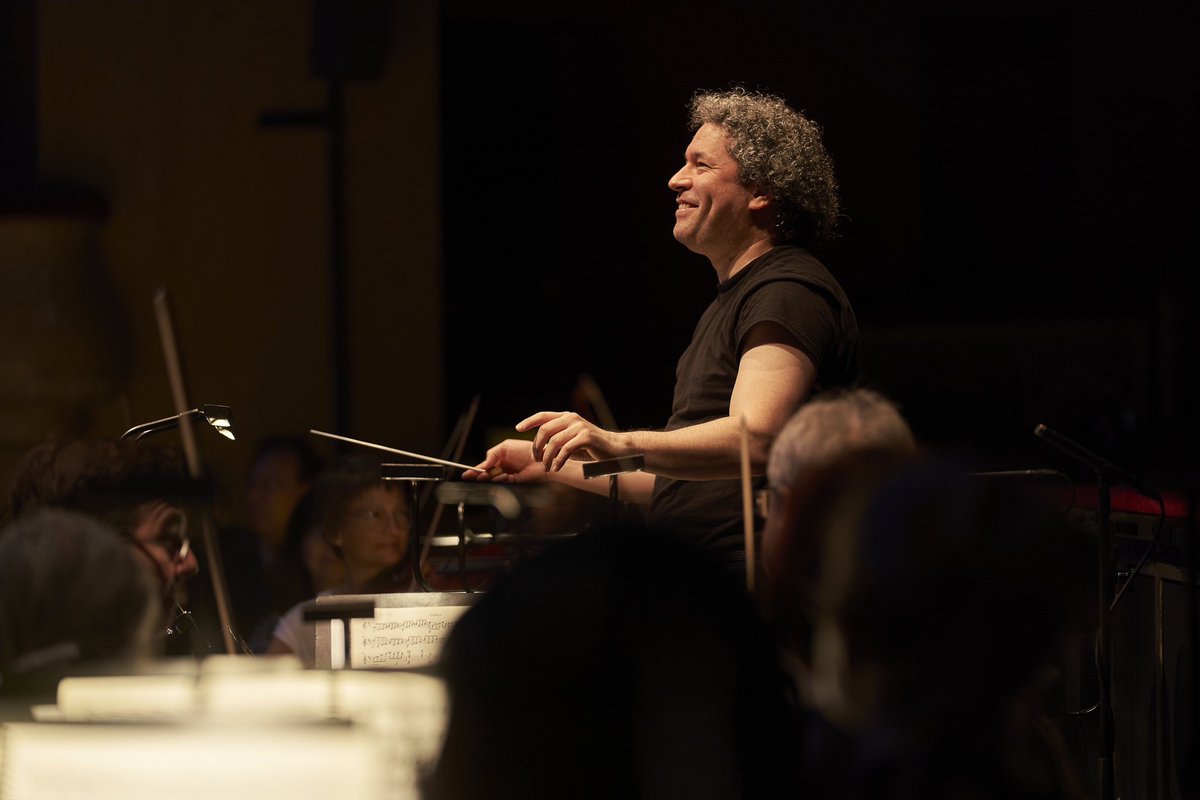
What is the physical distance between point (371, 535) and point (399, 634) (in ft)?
5.42

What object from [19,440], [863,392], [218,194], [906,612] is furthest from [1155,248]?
[906,612]

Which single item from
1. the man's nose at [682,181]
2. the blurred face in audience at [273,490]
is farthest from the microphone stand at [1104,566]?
the blurred face in audience at [273,490]

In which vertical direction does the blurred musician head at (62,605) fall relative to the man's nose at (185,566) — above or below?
above

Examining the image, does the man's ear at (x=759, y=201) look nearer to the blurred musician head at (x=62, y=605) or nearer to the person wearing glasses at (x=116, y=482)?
the person wearing glasses at (x=116, y=482)

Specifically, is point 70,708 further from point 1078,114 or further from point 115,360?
point 1078,114

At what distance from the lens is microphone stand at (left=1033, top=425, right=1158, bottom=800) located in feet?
9.61

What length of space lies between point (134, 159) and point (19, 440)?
1147 millimetres

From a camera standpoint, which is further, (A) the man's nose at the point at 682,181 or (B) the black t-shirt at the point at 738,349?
(A) the man's nose at the point at 682,181

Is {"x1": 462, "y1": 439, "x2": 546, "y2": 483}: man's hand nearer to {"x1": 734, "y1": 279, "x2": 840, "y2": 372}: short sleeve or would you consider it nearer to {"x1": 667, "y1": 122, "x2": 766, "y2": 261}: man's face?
{"x1": 734, "y1": 279, "x2": 840, "y2": 372}: short sleeve

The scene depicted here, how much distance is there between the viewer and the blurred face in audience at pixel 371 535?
12.1 ft

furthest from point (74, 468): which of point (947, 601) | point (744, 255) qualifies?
point (947, 601)

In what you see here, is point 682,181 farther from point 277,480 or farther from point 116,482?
point 277,480

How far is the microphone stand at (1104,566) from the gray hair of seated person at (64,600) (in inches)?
82.6

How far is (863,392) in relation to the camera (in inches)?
70.5
